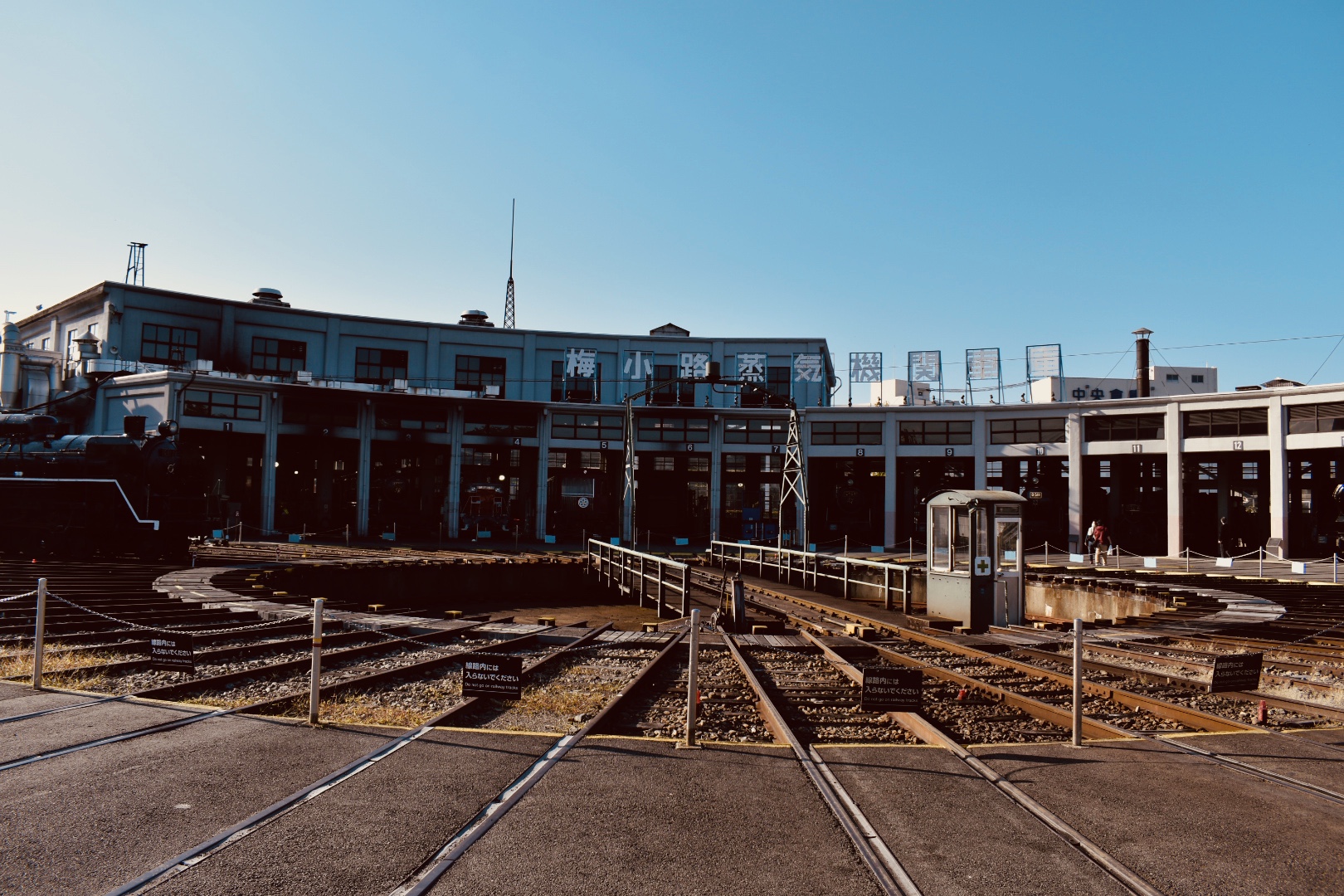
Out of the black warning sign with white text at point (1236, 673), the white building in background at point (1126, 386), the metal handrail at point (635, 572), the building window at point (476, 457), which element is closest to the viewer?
the black warning sign with white text at point (1236, 673)

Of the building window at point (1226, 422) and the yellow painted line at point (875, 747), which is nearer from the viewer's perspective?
the yellow painted line at point (875, 747)

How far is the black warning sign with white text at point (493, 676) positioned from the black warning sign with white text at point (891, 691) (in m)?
3.29

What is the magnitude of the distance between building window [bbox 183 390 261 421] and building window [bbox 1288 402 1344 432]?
1915 inches

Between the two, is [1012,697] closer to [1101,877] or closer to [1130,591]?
[1101,877]

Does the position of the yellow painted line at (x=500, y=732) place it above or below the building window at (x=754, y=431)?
below

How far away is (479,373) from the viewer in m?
46.9

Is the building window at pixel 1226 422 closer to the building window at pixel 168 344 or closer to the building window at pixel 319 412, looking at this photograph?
the building window at pixel 319 412

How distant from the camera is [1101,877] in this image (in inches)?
167

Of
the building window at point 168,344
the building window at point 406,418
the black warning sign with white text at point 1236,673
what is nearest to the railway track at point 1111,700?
the black warning sign with white text at point 1236,673

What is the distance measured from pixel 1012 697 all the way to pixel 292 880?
7.57m

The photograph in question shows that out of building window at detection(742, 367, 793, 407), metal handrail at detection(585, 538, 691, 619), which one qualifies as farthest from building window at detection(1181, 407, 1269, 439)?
metal handrail at detection(585, 538, 691, 619)

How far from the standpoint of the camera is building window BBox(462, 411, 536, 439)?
144ft

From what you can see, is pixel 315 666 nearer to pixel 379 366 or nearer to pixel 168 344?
pixel 379 366

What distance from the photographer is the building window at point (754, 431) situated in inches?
1796
